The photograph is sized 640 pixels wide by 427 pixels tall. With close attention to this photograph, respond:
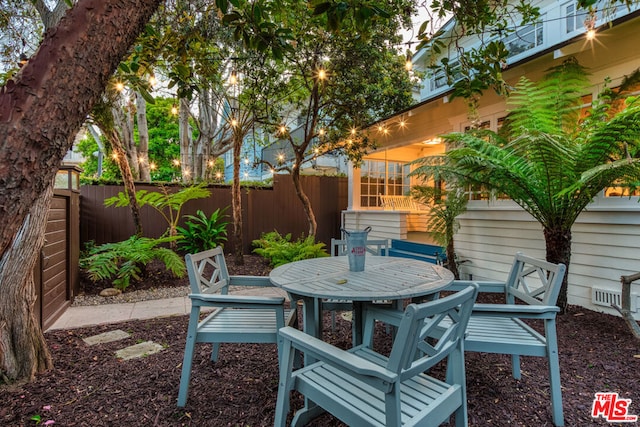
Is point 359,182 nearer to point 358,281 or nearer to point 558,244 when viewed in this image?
point 558,244

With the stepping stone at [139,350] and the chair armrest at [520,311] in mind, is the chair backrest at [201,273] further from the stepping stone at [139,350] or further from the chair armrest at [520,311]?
the chair armrest at [520,311]

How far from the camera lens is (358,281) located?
6.92ft

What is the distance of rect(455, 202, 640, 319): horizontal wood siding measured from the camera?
336 centimetres

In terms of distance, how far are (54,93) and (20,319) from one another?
2.00 m

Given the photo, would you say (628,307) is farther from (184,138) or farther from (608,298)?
(184,138)

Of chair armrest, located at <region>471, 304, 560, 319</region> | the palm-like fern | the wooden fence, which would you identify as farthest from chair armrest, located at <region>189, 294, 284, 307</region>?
the wooden fence

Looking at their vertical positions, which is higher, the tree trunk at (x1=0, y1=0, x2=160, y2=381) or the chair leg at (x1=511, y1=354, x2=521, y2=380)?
the tree trunk at (x1=0, y1=0, x2=160, y2=381)

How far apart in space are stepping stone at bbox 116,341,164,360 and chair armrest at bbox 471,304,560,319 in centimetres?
247

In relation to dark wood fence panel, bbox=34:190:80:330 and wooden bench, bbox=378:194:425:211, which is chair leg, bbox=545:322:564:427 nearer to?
dark wood fence panel, bbox=34:190:80:330

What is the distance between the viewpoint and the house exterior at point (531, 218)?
3387mm

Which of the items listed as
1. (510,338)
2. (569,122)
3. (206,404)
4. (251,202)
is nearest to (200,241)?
(251,202)

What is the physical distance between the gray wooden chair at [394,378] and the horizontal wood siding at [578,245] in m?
3.02

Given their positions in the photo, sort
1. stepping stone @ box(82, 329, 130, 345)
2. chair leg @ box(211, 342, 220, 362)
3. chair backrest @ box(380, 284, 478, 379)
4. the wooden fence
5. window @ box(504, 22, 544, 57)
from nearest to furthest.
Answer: chair backrest @ box(380, 284, 478, 379)
chair leg @ box(211, 342, 220, 362)
stepping stone @ box(82, 329, 130, 345)
the wooden fence
window @ box(504, 22, 544, 57)

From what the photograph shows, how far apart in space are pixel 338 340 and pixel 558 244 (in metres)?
2.49
